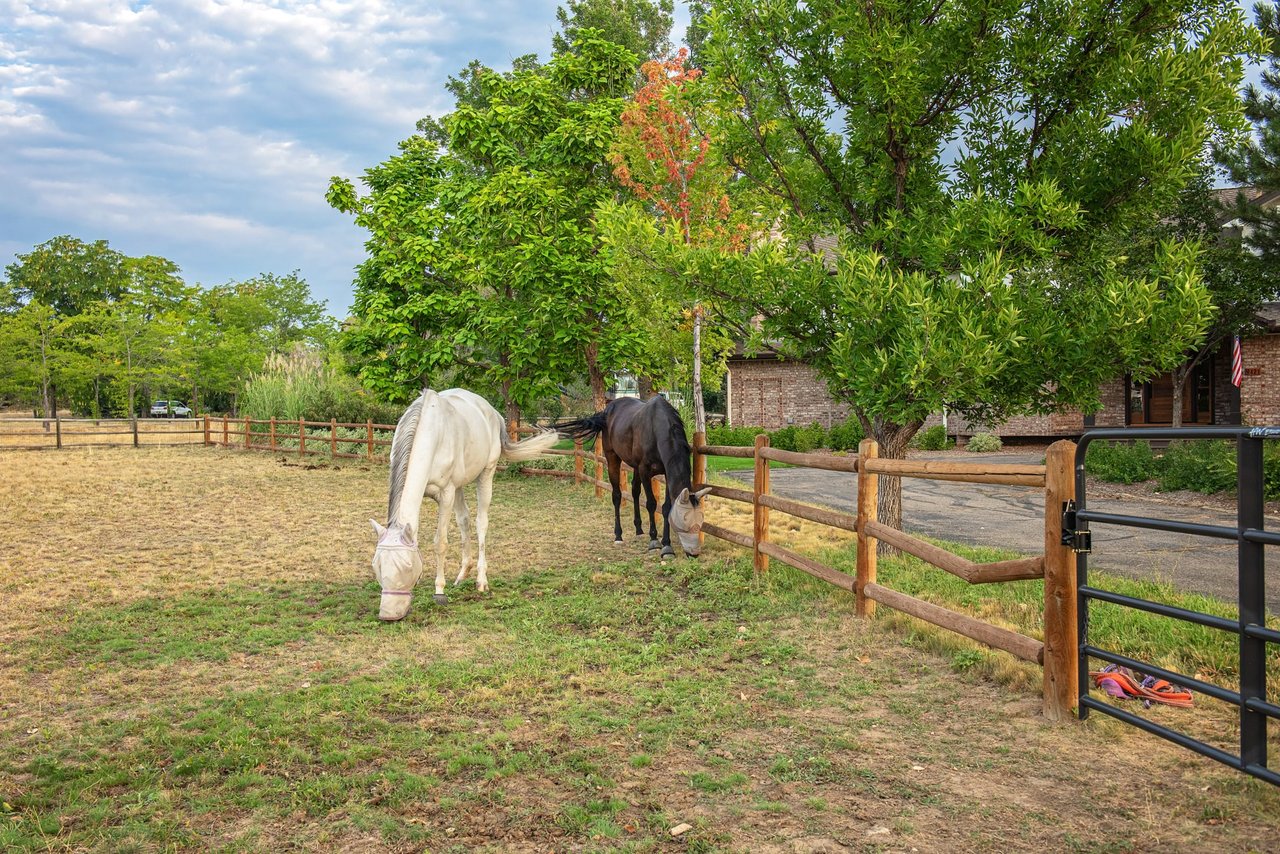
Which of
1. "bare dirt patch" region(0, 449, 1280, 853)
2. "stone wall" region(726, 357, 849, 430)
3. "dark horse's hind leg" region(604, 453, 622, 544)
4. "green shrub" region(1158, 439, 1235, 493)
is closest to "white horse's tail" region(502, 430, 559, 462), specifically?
"dark horse's hind leg" region(604, 453, 622, 544)

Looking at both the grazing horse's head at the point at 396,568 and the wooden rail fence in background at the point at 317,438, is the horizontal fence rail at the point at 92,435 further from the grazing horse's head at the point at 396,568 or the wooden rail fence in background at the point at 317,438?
the grazing horse's head at the point at 396,568

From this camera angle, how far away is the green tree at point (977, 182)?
599 cm

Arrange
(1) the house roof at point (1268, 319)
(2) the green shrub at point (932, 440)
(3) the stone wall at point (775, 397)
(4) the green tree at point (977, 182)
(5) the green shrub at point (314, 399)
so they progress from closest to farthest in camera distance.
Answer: (4) the green tree at point (977, 182) → (1) the house roof at point (1268, 319) → (2) the green shrub at point (932, 440) → (5) the green shrub at point (314, 399) → (3) the stone wall at point (775, 397)

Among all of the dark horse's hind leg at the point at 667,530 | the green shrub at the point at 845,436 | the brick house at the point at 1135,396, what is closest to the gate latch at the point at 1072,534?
the dark horse's hind leg at the point at 667,530

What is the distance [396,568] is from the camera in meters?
6.28

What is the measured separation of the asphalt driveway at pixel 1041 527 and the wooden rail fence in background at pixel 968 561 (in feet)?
9.71

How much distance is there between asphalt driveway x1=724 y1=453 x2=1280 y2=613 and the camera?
25.3 feet

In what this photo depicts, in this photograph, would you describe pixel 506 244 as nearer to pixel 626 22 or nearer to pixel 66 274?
pixel 626 22

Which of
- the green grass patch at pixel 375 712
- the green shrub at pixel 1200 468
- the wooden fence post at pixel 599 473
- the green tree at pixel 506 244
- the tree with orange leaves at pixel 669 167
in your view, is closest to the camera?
the green grass patch at pixel 375 712

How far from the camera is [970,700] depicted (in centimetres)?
466

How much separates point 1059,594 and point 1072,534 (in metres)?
0.35

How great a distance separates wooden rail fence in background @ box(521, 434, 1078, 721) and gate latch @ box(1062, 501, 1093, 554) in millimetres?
58

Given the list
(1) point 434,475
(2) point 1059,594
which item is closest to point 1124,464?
(2) point 1059,594

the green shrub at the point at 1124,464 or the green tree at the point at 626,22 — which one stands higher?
the green tree at the point at 626,22
